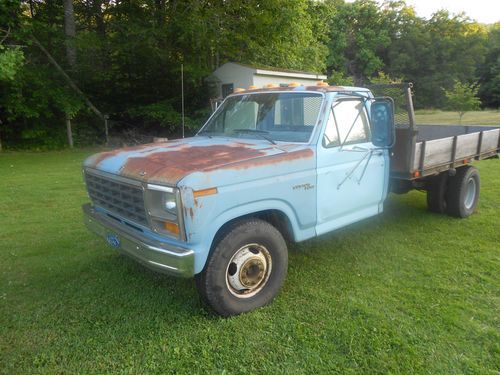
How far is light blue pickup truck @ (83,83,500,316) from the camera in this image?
3.00m

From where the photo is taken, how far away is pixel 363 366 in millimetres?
2797

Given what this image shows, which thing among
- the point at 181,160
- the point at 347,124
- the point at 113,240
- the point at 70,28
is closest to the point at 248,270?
the point at 181,160

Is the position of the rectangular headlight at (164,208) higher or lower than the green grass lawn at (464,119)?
higher

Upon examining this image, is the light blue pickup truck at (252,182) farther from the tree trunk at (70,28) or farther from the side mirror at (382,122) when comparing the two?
the tree trunk at (70,28)

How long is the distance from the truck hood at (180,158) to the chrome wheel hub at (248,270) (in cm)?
78

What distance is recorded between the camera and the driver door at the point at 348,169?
3887 mm

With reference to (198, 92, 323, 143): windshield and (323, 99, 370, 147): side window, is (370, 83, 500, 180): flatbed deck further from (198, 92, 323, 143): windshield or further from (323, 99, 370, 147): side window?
(198, 92, 323, 143): windshield

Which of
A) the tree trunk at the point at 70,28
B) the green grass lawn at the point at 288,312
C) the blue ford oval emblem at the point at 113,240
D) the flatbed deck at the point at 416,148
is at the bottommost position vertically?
the green grass lawn at the point at 288,312

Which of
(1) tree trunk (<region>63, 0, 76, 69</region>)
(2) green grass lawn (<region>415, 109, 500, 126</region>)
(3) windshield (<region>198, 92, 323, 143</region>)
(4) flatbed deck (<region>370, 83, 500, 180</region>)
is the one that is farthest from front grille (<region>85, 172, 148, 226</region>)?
(2) green grass lawn (<region>415, 109, 500, 126</region>)

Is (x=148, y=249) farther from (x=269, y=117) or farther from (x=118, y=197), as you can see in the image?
(x=269, y=117)

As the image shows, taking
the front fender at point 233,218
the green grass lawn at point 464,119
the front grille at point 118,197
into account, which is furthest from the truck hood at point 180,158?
the green grass lawn at point 464,119

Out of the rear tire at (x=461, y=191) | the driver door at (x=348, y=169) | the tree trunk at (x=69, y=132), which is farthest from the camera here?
the tree trunk at (x=69, y=132)

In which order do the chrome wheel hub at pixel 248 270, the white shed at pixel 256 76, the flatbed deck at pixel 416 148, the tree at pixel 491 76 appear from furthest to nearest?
the tree at pixel 491 76, the white shed at pixel 256 76, the flatbed deck at pixel 416 148, the chrome wheel hub at pixel 248 270

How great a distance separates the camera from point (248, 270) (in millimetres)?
3426
